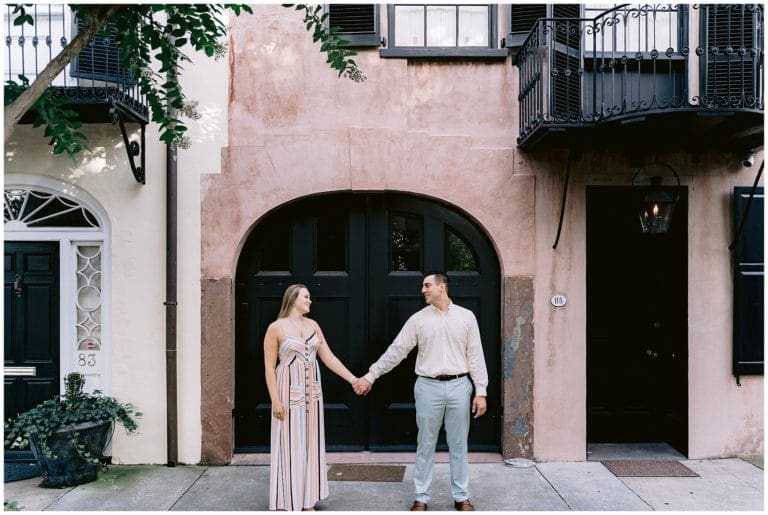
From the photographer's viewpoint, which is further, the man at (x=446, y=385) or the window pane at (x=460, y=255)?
the window pane at (x=460, y=255)

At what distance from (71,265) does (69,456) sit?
195 cm

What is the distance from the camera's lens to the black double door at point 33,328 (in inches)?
253

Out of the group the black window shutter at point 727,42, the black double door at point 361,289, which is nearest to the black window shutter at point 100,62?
the black double door at point 361,289

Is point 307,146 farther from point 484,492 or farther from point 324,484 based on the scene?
point 484,492

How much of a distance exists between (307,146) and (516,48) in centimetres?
237

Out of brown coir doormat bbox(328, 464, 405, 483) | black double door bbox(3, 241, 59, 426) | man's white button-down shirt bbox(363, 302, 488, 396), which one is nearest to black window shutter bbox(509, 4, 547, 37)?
man's white button-down shirt bbox(363, 302, 488, 396)

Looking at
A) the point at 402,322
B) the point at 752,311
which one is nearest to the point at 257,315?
the point at 402,322

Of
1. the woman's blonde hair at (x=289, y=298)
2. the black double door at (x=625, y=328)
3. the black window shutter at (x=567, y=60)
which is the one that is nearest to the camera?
the woman's blonde hair at (x=289, y=298)

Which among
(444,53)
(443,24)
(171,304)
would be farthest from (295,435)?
(443,24)

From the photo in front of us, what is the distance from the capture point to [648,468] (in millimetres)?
6133

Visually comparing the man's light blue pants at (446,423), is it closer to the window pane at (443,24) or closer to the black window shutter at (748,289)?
the black window shutter at (748,289)

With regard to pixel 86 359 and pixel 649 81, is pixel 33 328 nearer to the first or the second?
pixel 86 359

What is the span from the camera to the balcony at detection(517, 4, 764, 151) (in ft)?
17.3

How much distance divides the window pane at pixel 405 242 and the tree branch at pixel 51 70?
326 centimetres
